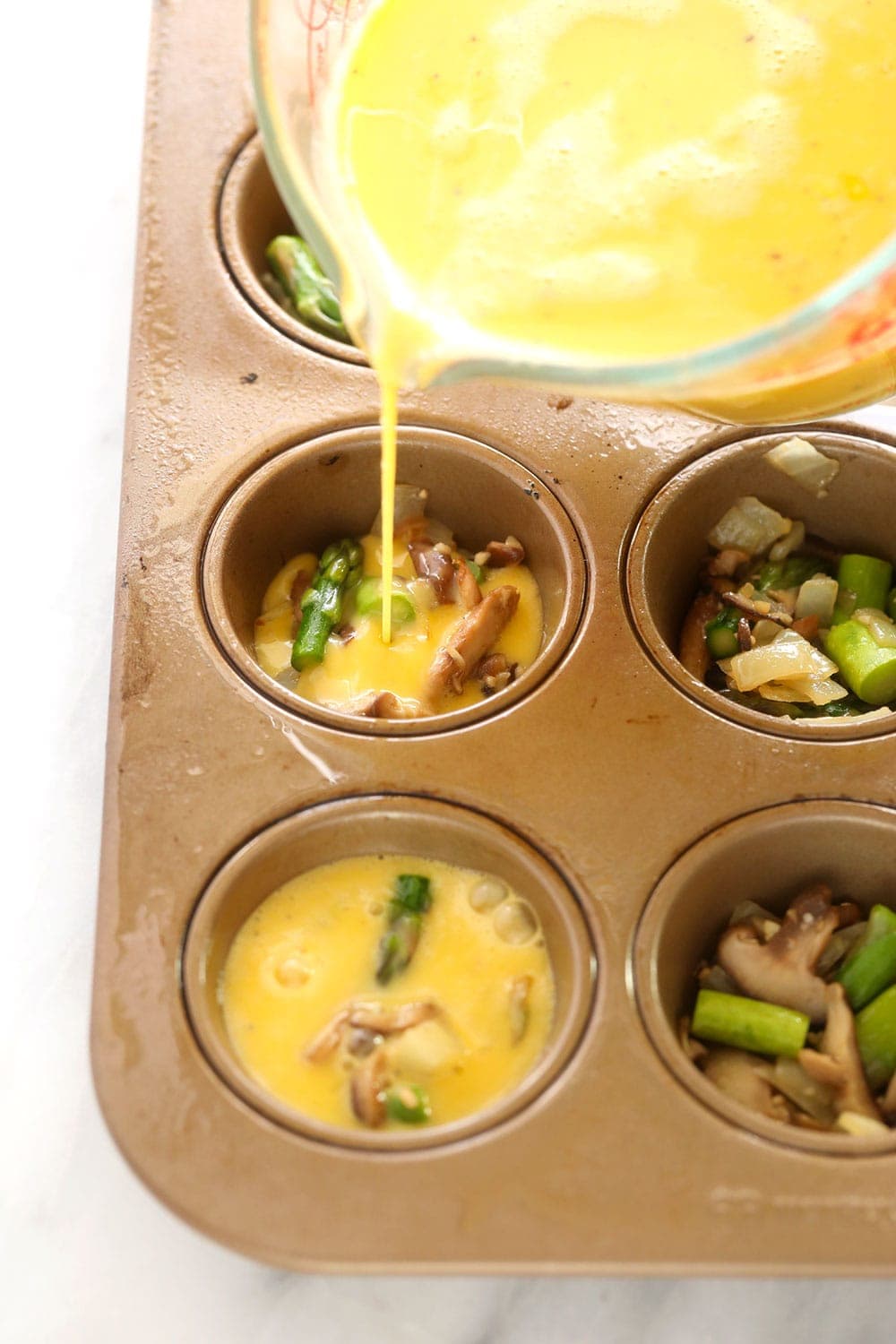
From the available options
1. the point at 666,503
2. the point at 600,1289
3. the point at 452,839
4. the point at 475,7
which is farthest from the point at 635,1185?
the point at 475,7

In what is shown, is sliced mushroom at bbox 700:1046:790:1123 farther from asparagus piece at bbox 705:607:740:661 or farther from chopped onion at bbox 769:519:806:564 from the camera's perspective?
chopped onion at bbox 769:519:806:564

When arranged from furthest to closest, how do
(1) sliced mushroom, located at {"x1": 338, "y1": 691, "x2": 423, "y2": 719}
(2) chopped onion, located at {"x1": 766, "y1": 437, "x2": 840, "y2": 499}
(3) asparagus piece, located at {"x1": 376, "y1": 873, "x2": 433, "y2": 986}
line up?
1. (2) chopped onion, located at {"x1": 766, "y1": 437, "x2": 840, "y2": 499}
2. (1) sliced mushroom, located at {"x1": 338, "y1": 691, "x2": 423, "y2": 719}
3. (3) asparagus piece, located at {"x1": 376, "y1": 873, "x2": 433, "y2": 986}

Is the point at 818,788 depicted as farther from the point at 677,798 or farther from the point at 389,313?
the point at 389,313

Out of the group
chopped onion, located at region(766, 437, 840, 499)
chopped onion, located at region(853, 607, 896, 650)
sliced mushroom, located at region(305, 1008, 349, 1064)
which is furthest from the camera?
chopped onion, located at region(766, 437, 840, 499)

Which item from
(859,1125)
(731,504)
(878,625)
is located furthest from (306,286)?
(859,1125)

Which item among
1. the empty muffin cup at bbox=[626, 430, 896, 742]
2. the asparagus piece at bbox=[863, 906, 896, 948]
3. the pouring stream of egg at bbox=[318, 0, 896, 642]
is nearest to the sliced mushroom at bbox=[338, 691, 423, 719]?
the pouring stream of egg at bbox=[318, 0, 896, 642]

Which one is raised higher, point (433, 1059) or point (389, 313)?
point (389, 313)
